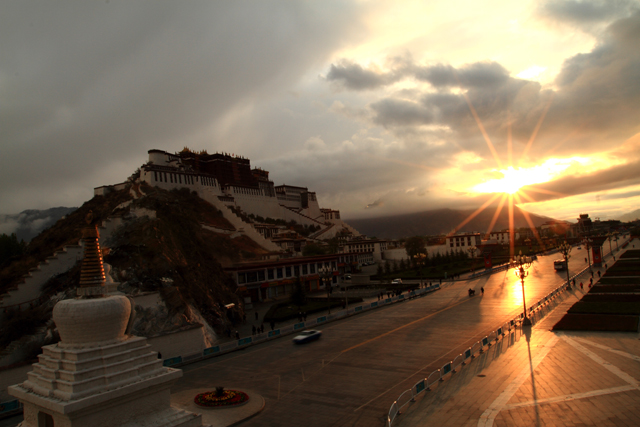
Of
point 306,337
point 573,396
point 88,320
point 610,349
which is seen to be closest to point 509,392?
point 573,396

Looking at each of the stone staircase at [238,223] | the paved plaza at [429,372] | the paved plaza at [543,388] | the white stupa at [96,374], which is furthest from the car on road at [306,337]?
the stone staircase at [238,223]

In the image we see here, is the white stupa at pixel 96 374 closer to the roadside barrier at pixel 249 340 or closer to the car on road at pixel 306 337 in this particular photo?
the roadside barrier at pixel 249 340

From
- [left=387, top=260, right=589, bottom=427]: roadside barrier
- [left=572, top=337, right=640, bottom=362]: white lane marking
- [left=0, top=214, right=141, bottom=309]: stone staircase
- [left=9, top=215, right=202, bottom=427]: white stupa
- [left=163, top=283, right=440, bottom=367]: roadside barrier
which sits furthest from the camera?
[left=0, top=214, right=141, bottom=309]: stone staircase

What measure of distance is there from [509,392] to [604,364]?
630 centimetres

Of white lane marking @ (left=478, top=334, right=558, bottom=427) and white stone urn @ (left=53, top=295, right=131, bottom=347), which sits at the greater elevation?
white stone urn @ (left=53, top=295, right=131, bottom=347)

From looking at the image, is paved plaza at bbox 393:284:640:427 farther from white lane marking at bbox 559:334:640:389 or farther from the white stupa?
the white stupa

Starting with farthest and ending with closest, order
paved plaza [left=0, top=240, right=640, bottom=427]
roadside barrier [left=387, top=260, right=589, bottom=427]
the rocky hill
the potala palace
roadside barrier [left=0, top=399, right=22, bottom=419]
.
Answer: the potala palace, the rocky hill, roadside barrier [left=0, top=399, right=22, bottom=419], roadside barrier [left=387, top=260, right=589, bottom=427], paved plaza [left=0, top=240, right=640, bottom=427]

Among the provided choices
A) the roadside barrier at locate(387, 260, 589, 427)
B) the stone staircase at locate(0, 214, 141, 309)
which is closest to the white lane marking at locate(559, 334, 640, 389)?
the roadside barrier at locate(387, 260, 589, 427)

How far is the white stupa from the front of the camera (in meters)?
10.0

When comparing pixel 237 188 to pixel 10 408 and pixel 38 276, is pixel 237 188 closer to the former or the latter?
pixel 38 276

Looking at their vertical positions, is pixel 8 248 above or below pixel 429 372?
→ above

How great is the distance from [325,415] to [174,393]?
7.93 metres

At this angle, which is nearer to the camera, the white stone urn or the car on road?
the white stone urn

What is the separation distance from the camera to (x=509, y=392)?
54.9 feet
